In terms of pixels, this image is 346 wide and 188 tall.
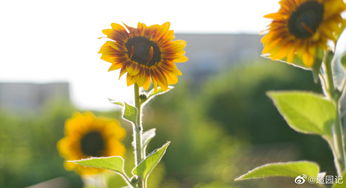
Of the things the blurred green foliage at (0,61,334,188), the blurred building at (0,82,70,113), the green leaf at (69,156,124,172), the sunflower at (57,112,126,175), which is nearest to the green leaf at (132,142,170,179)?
the green leaf at (69,156,124,172)

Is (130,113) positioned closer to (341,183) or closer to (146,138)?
(146,138)

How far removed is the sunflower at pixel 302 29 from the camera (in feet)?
2.33

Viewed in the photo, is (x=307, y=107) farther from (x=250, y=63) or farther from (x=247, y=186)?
(x=250, y=63)

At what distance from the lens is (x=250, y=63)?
12.6m

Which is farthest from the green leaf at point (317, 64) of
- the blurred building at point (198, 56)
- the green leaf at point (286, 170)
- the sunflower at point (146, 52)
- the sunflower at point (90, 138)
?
the blurred building at point (198, 56)

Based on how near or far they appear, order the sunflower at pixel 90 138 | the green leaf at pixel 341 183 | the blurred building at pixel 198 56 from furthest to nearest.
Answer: the blurred building at pixel 198 56 → the sunflower at pixel 90 138 → the green leaf at pixel 341 183

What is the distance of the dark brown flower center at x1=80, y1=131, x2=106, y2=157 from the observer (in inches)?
85.6

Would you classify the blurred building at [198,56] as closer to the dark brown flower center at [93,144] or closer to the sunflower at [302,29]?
the dark brown flower center at [93,144]

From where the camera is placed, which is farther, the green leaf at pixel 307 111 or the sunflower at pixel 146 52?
the sunflower at pixel 146 52

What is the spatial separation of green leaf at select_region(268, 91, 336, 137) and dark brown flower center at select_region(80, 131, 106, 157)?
1.52m

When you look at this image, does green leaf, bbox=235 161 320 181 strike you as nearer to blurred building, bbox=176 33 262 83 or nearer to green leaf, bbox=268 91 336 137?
green leaf, bbox=268 91 336 137

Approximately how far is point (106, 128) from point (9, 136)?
575 centimetres

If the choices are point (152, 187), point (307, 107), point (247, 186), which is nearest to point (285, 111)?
point (307, 107)

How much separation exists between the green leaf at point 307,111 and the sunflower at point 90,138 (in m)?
1.45
